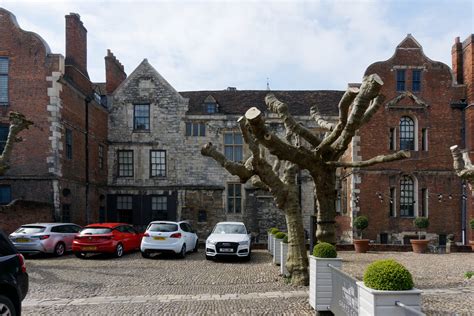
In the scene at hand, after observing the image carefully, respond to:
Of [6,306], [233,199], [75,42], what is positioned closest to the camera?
[6,306]

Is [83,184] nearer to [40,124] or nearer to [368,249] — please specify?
[40,124]

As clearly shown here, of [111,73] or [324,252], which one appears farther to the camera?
[111,73]

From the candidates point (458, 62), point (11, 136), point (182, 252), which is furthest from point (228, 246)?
point (458, 62)

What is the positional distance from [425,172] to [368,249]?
710 centimetres

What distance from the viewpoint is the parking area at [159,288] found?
857 cm

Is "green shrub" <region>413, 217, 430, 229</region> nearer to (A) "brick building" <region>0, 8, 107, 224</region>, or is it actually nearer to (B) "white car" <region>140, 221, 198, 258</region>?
(B) "white car" <region>140, 221, 198, 258</region>

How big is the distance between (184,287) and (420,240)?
14.7 meters

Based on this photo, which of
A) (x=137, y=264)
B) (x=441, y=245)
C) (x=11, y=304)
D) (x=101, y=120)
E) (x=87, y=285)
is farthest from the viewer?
(x=101, y=120)

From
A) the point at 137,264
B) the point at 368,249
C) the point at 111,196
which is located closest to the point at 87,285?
the point at 137,264

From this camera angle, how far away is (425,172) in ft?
78.6

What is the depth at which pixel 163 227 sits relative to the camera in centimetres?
1653

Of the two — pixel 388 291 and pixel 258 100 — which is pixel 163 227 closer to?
pixel 388 291

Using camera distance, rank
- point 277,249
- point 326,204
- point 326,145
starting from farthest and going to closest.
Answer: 1. point 277,249
2. point 326,204
3. point 326,145

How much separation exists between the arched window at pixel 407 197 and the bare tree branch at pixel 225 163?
16.8m
